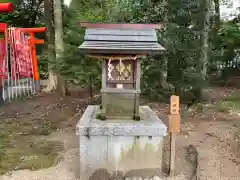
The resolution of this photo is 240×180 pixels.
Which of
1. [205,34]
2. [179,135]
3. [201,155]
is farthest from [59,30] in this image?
[201,155]

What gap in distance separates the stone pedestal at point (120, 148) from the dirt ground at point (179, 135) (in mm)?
439

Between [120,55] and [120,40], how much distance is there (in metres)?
0.27

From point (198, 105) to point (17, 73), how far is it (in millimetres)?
6707

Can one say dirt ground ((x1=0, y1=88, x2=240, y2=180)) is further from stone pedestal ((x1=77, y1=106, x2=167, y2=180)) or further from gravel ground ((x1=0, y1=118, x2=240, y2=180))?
stone pedestal ((x1=77, y1=106, x2=167, y2=180))

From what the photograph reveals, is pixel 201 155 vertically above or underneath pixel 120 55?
underneath

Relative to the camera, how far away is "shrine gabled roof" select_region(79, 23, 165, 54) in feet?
17.5

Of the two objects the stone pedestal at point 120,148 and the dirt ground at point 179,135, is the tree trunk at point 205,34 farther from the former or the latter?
the stone pedestal at point 120,148

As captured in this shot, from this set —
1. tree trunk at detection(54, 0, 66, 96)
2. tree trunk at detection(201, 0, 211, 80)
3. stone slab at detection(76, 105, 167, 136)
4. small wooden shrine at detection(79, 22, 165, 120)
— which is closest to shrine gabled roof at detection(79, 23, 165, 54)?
small wooden shrine at detection(79, 22, 165, 120)

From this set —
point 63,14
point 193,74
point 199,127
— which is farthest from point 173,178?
point 63,14

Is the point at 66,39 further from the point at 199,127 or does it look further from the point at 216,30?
the point at 216,30

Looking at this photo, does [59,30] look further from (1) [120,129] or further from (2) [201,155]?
(2) [201,155]

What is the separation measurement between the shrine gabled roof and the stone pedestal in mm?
1286

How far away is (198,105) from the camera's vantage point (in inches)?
388

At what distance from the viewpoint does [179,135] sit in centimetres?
754
